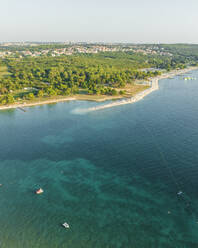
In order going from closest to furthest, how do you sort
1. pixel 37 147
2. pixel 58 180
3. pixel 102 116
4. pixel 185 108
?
pixel 58 180 < pixel 37 147 < pixel 102 116 < pixel 185 108

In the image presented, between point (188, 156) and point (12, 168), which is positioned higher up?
point (188, 156)

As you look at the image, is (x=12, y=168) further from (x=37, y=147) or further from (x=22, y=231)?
(x=22, y=231)

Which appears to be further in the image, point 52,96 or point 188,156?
point 52,96

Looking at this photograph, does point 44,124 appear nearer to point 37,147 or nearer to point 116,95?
point 37,147

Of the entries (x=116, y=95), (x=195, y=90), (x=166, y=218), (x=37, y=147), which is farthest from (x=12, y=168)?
(x=195, y=90)

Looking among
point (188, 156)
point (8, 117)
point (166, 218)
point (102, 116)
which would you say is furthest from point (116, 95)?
point (166, 218)

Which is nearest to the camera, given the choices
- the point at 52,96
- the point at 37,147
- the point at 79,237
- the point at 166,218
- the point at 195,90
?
the point at 79,237
